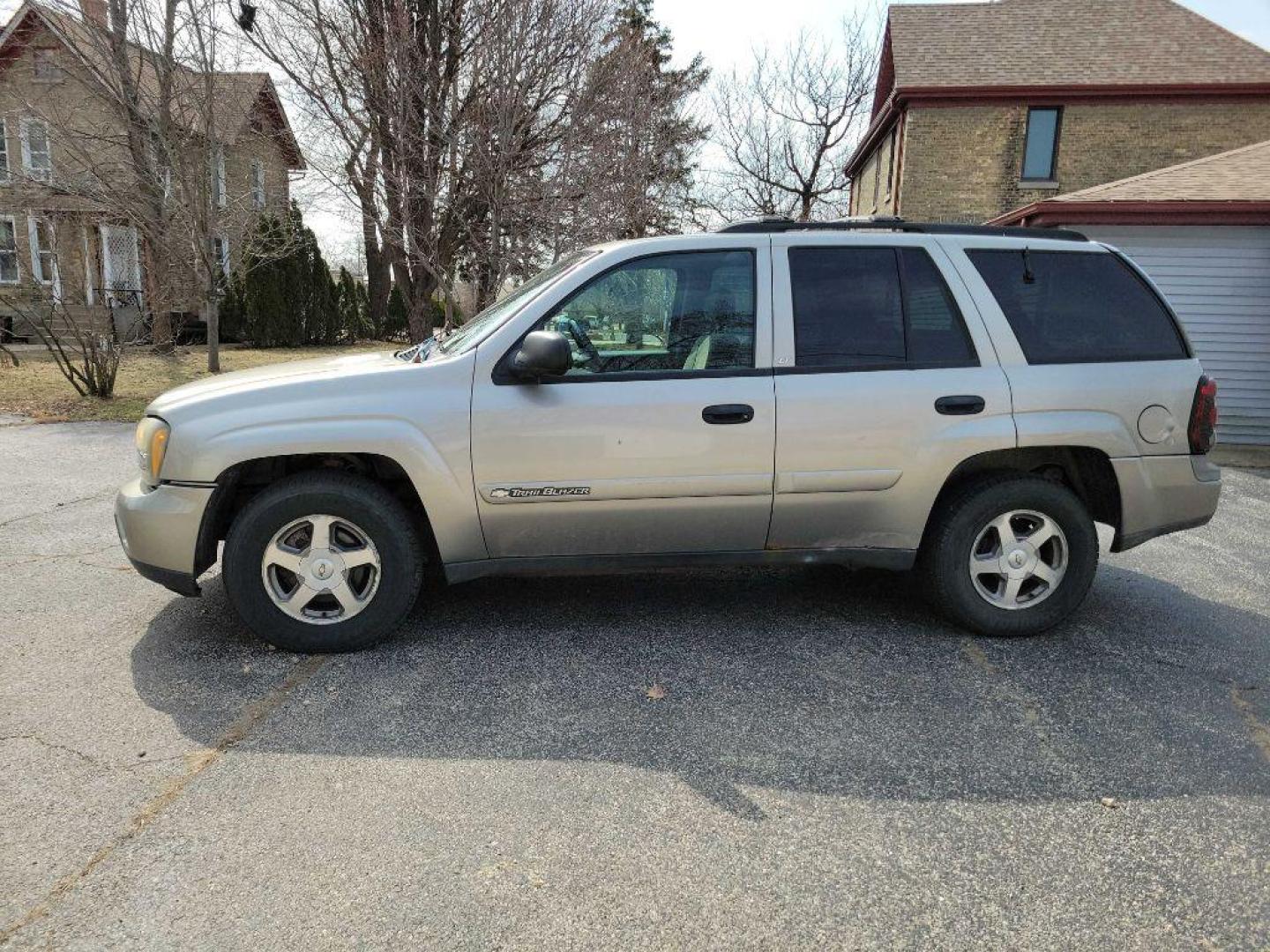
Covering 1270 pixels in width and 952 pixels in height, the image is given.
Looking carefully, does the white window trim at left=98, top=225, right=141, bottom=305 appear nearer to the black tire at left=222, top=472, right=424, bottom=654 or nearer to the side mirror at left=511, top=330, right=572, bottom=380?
the black tire at left=222, top=472, right=424, bottom=654

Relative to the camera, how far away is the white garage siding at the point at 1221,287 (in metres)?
11.0

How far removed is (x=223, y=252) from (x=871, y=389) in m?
22.2

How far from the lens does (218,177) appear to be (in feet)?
50.4

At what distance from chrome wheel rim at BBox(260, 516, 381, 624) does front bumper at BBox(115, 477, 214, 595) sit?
31 centimetres

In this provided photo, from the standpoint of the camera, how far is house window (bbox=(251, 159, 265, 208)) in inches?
663

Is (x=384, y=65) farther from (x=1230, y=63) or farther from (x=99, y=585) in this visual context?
(x=1230, y=63)

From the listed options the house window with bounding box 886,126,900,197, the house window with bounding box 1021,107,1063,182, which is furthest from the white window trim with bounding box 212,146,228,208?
the house window with bounding box 1021,107,1063,182

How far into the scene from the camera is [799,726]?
3.08 m

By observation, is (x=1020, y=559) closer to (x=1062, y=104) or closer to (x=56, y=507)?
(x=56, y=507)

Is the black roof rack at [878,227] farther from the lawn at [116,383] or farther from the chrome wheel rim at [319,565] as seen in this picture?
the lawn at [116,383]

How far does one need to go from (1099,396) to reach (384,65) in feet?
40.8

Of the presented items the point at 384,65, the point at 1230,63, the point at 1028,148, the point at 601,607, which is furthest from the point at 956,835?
the point at 1230,63

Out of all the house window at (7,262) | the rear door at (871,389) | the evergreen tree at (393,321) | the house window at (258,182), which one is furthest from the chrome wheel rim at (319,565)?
the evergreen tree at (393,321)

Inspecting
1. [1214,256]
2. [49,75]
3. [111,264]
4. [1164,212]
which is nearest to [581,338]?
[1164,212]
